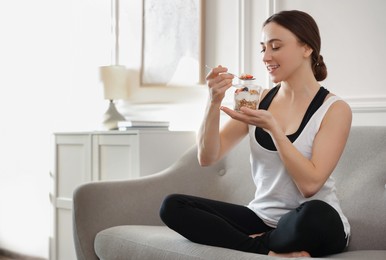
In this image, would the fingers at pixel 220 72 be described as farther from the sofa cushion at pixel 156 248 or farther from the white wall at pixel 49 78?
the white wall at pixel 49 78

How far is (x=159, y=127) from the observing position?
3.39m

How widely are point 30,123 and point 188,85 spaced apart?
1.52 metres

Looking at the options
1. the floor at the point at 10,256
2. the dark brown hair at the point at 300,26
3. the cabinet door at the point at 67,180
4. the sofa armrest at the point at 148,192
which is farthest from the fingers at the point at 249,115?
the floor at the point at 10,256

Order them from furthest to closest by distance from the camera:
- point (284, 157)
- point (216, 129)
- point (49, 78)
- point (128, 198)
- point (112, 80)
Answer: point (49, 78) < point (112, 80) < point (128, 198) < point (216, 129) < point (284, 157)

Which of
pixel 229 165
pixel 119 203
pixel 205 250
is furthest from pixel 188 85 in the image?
pixel 205 250

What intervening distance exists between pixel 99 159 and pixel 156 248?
4.03 ft

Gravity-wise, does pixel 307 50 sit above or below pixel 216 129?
above

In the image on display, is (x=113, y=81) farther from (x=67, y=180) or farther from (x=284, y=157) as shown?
(x=284, y=157)

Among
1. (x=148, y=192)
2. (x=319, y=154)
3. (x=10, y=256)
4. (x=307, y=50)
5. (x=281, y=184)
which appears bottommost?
(x=10, y=256)

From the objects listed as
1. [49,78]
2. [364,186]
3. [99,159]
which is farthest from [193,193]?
[49,78]

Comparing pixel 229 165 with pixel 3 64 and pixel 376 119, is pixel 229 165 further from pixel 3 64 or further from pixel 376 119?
pixel 3 64

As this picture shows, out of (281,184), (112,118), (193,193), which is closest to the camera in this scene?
(281,184)

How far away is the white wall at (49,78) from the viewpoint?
136 inches

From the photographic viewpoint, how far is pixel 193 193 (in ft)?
9.55
